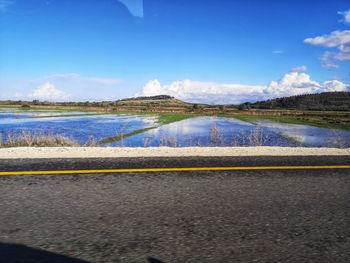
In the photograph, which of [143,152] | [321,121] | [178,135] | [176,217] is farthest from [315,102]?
[176,217]

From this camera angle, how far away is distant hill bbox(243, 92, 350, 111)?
345ft

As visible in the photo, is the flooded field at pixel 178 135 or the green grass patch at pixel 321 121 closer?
the flooded field at pixel 178 135

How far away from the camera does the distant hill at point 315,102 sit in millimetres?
105250

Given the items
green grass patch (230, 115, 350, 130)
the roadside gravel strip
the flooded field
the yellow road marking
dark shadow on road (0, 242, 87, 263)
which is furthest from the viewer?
green grass patch (230, 115, 350, 130)

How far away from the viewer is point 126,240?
10.7 ft

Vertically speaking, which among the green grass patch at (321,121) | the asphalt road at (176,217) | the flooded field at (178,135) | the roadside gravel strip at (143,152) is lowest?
the green grass patch at (321,121)

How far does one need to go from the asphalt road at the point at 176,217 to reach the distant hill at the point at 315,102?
102 m

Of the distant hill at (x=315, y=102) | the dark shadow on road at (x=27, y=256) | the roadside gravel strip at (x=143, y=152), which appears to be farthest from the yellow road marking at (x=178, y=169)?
the distant hill at (x=315, y=102)

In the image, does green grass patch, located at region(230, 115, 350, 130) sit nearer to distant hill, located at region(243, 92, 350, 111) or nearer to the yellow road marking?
the yellow road marking

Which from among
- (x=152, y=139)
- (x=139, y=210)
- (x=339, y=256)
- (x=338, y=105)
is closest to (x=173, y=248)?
(x=139, y=210)

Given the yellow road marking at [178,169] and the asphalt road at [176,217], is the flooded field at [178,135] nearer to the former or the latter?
the yellow road marking at [178,169]

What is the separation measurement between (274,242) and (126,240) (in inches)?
49.2

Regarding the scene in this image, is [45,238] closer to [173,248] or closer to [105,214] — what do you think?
[105,214]

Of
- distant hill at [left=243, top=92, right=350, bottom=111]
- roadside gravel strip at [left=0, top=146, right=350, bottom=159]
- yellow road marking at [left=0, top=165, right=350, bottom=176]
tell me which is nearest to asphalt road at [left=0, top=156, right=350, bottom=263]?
yellow road marking at [left=0, top=165, right=350, bottom=176]
